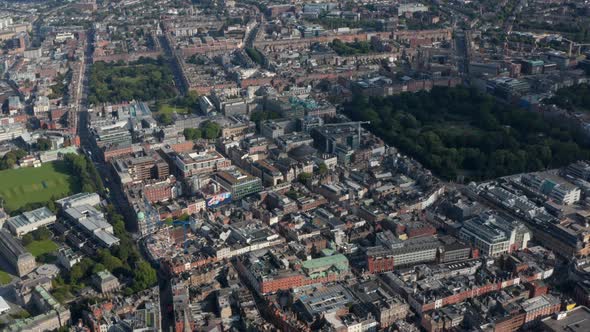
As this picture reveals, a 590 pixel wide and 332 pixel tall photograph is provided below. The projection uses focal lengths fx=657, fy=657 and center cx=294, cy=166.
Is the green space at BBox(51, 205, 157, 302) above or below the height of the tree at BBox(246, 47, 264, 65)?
below

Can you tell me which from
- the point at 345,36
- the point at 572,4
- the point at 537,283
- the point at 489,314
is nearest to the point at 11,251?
the point at 489,314

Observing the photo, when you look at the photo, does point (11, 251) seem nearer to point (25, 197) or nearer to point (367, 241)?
point (25, 197)

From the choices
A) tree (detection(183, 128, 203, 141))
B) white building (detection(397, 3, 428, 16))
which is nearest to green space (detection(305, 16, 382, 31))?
white building (detection(397, 3, 428, 16))

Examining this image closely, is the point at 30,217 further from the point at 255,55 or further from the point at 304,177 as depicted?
the point at 255,55

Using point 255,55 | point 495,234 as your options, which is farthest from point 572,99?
point 255,55

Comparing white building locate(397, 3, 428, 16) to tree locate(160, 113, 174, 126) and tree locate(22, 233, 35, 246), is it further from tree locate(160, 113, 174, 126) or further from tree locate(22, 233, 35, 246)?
tree locate(22, 233, 35, 246)

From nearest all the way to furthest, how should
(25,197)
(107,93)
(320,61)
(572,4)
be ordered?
(25,197) < (107,93) < (320,61) < (572,4)

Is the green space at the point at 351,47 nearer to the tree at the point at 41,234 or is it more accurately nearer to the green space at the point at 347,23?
the green space at the point at 347,23
